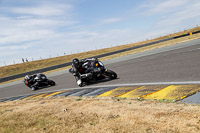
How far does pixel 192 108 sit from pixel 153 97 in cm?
159

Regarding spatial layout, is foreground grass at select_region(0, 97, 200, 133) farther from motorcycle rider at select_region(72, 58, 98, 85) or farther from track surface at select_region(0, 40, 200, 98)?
motorcycle rider at select_region(72, 58, 98, 85)

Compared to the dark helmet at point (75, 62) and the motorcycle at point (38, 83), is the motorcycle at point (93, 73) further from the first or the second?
the motorcycle at point (38, 83)

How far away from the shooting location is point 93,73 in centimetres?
1087

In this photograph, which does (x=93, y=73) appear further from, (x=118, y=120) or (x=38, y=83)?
(x=118, y=120)

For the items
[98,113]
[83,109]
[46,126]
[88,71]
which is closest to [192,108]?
[98,113]

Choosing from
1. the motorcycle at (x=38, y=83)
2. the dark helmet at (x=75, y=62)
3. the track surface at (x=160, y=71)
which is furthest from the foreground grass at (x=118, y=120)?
the motorcycle at (x=38, y=83)

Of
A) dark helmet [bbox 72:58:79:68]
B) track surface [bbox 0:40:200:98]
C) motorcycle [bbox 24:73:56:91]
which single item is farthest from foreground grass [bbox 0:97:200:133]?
motorcycle [bbox 24:73:56:91]

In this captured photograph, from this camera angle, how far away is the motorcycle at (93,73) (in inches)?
425

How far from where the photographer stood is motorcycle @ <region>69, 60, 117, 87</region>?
10805 mm

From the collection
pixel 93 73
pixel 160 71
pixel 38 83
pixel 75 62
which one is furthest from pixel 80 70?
pixel 38 83

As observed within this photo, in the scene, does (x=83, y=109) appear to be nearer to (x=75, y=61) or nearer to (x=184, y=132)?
(x=184, y=132)

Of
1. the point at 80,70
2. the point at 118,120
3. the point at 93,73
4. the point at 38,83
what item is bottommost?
the point at 118,120

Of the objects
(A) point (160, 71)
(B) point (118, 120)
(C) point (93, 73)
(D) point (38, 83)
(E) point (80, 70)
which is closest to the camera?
(B) point (118, 120)

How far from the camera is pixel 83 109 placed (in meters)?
5.55
